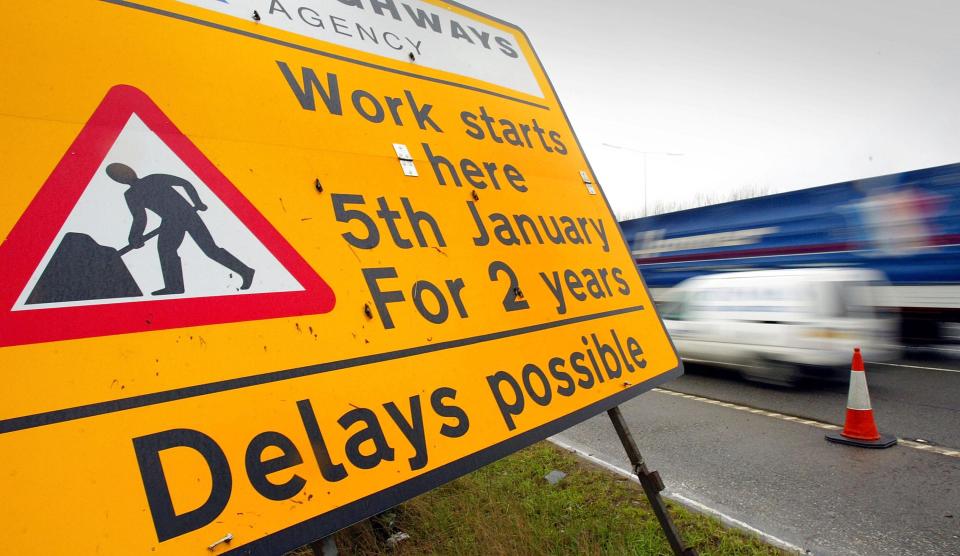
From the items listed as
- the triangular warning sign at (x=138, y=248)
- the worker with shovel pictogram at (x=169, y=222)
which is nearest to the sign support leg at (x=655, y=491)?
the triangular warning sign at (x=138, y=248)

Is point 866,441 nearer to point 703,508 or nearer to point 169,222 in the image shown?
point 703,508

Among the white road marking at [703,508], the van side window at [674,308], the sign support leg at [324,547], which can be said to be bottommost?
the white road marking at [703,508]

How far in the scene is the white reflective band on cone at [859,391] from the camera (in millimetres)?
4645

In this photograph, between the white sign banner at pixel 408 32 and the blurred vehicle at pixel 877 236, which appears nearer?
the white sign banner at pixel 408 32

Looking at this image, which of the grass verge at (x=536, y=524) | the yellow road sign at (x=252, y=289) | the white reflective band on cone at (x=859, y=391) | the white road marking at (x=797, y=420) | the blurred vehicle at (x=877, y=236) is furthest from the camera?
the blurred vehicle at (x=877, y=236)

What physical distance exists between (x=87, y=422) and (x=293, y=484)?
45 centimetres

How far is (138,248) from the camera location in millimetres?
1285

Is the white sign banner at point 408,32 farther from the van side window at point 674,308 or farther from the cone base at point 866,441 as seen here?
the van side window at point 674,308

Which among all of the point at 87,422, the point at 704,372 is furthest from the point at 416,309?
the point at 704,372

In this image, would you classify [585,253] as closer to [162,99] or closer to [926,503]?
[162,99]

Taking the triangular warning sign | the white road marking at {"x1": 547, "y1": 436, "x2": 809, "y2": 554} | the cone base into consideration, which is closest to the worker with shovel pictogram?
the triangular warning sign

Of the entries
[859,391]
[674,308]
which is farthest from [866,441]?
[674,308]

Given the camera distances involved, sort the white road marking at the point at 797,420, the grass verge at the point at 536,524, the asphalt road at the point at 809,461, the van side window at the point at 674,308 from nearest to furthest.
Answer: the grass verge at the point at 536,524 → the asphalt road at the point at 809,461 → the white road marking at the point at 797,420 → the van side window at the point at 674,308

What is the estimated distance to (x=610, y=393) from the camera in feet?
6.97
